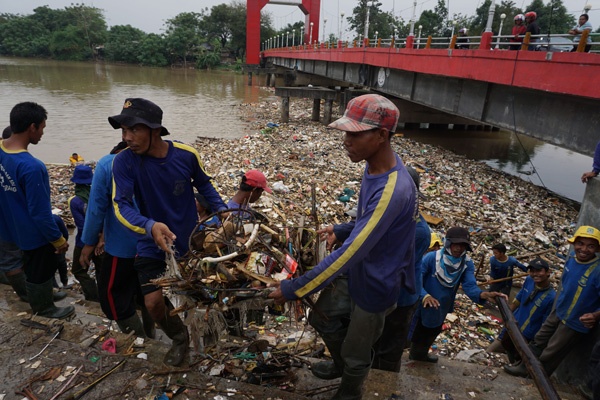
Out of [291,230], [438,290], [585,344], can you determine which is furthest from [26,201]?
[585,344]

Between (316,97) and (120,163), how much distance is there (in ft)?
50.9

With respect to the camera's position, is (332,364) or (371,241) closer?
(371,241)

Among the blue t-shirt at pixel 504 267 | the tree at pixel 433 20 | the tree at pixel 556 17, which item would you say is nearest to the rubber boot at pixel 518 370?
the blue t-shirt at pixel 504 267

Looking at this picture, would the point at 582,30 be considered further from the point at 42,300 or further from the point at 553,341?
the point at 42,300

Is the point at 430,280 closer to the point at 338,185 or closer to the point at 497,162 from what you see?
the point at 338,185

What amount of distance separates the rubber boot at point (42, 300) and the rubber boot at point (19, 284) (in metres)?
0.38

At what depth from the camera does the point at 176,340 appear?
2674 millimetres

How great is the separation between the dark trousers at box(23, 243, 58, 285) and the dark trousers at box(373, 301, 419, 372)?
9.54ft

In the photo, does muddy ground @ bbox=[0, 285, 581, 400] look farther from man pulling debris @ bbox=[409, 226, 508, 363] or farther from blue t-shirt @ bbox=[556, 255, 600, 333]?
blue t-shirt @ bbox=[556, 255, 600, 333]

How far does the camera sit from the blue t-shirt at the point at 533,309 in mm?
3631

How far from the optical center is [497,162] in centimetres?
1416

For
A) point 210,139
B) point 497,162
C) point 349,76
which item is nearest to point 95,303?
point 210,139

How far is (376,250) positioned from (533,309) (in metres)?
2.76

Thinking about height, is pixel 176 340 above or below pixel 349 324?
below
